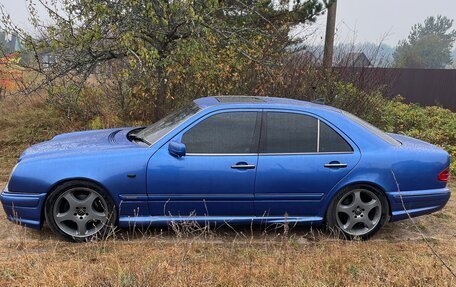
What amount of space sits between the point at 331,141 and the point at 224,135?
1.09 metres

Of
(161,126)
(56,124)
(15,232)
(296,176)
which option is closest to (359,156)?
(296,176)

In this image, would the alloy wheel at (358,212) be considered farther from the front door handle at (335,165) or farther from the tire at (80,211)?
the tire at (80,211)

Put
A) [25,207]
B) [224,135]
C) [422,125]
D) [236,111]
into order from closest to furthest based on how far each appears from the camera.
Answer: [25,207] < [224,135] < [236,111] < [422,125]

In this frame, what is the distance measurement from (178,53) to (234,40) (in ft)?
3.86

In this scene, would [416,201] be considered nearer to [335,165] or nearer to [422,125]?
[335,165]

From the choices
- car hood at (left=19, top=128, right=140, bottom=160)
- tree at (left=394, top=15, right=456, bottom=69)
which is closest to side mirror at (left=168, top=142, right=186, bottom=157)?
car hood at (left=19, top=128, right=140, bottom=160)

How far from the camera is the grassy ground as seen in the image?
3.13 meters

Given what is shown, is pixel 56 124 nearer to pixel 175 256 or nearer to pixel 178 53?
pixel 178 53

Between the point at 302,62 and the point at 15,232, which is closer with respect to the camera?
the point at 15,232

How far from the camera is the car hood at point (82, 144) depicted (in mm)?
4328

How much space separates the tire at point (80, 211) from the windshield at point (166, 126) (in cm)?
73

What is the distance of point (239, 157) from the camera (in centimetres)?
429

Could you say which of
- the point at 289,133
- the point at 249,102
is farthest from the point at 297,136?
the point at 249,102

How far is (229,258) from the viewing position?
374 centimetres
